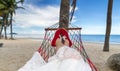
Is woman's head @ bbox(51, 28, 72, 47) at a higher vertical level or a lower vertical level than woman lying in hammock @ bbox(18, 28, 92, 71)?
higher

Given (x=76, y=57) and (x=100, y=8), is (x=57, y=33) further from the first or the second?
(x=100, y=8)

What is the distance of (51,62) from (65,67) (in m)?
0.30

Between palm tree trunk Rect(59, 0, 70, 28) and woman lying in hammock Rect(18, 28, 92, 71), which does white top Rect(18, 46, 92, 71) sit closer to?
woman lying in hammock Rect(18, 28, 92, 71)

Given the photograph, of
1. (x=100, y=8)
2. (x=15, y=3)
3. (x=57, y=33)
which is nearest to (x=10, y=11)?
(x=15, y=3)

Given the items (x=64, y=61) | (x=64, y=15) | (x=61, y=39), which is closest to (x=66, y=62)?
(x=64, y=61)

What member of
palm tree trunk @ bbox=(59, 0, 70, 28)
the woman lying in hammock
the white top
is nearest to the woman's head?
the woman lying in hammock

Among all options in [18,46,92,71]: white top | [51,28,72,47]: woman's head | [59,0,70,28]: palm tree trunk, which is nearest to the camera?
[18,46,92,71]: white top

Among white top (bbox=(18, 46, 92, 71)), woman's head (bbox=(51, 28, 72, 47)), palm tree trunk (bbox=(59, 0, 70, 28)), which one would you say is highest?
palm tree trunk (bbox=(59, 0, 70, 28))

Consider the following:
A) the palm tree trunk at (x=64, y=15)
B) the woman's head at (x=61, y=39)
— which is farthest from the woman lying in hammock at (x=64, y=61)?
the palm tree trunk at (x=64, y=15)

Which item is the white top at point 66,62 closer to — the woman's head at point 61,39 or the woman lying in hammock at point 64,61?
the woman lying in hammock at point 64,61

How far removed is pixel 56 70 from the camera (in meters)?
3.11

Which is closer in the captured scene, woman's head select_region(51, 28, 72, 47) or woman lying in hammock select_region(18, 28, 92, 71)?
woman lying in hammock select_region(18, 28, 92, 71)

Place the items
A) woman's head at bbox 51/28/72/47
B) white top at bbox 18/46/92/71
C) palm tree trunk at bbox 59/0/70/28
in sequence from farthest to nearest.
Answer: palm tree trunk at bbox 59/0/70/28 → woman's head at bbox 51/28/72/47 → white top at bbox 18/46/92/71

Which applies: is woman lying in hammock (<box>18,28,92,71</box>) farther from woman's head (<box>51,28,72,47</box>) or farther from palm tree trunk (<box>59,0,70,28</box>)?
palm tree trunk (<box>59,0,70,28</box>)
